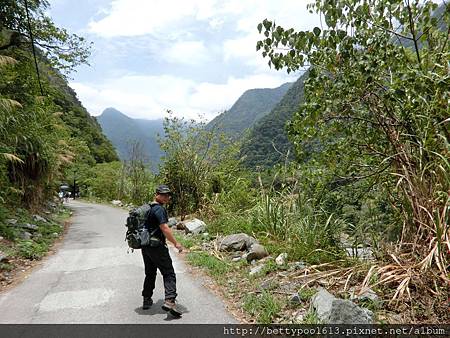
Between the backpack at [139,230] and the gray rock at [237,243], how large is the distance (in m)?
3.47

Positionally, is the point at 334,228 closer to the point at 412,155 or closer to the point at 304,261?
the point at 304,261

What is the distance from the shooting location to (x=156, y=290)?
19.4 feet

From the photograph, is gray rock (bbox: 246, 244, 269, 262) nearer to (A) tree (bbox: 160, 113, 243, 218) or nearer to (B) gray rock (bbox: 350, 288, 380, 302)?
(B) gray rock (bbox: 350, 288, 380, 302)

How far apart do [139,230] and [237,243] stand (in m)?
3.64

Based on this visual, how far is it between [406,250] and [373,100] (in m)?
2.22

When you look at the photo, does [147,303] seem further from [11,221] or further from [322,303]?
[11,221]

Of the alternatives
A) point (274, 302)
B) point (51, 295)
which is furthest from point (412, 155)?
point (51, 295)

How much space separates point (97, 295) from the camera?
18.7 feet

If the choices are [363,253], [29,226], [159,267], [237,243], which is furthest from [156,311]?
[29,226]

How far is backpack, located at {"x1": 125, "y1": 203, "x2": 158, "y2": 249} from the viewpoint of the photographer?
4.94 m

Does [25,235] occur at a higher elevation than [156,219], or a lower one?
lower

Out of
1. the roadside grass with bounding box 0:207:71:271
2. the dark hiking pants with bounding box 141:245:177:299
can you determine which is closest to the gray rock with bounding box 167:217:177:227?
the roadside grass with bounding box 0:207:71:271

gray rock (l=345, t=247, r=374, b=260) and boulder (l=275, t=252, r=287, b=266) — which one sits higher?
gray rock (l=345, t=247, r=374, b=260)

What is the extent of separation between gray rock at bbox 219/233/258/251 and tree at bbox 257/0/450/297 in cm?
308
